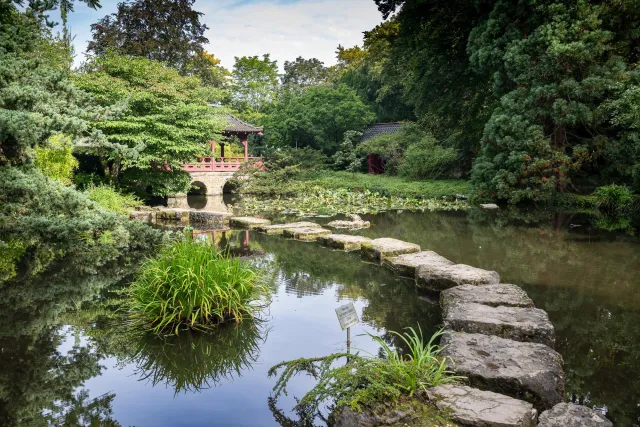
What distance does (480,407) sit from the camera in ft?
8.77

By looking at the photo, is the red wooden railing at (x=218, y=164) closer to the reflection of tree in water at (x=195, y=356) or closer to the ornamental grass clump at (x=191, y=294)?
the ornamental grass clump at (x=191, y=294)

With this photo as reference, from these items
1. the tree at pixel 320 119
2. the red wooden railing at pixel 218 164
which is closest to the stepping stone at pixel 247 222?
the red wooden railing at pixel 218 164

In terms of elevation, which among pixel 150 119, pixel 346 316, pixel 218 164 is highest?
pixel 150 119

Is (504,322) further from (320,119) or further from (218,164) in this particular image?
(320,119)

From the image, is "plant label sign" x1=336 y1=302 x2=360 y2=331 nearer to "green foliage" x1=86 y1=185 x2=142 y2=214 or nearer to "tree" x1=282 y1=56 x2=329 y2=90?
"green foliage" x1=86 y1=185 x2=142 y2=214

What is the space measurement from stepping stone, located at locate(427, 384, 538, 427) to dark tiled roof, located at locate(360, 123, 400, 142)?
25695mm

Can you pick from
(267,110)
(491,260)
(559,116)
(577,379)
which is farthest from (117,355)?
(267,110)

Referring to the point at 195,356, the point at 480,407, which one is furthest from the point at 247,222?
the point at 480,407

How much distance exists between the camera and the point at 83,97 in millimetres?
7316

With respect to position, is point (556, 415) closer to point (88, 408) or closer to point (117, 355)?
point (88, 408)

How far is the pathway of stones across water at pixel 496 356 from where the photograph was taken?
104 inches

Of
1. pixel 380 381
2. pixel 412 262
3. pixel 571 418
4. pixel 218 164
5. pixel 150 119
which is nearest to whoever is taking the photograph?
pixel 571 418

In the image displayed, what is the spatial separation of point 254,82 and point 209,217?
27.6 m

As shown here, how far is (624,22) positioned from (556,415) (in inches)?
594
